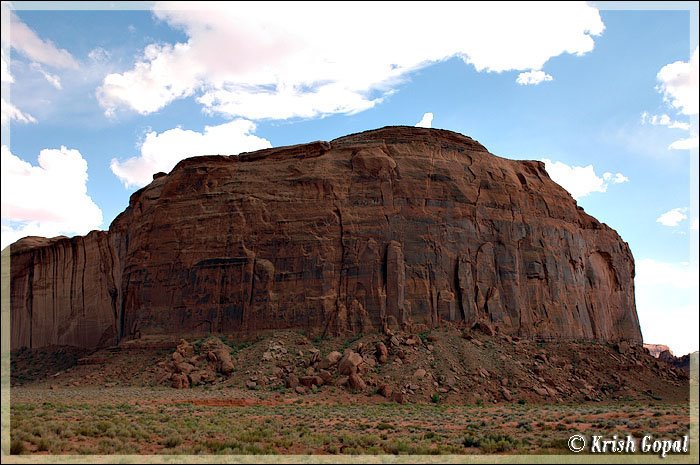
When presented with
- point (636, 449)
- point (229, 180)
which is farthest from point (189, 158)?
point (636, 449)

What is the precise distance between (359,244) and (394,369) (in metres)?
9.93

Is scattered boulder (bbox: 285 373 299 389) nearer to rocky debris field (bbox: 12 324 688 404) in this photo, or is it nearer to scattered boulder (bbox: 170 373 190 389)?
rocky debris field (bbox: 12 324 688 404)

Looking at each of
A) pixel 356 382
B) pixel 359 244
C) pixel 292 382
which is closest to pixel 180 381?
pixel 292 382

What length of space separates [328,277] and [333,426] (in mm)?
19486

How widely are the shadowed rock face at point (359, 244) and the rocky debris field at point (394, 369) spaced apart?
6.23 feet

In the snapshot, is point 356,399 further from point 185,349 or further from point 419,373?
point 185,349

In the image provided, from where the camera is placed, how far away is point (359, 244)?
42.5 m

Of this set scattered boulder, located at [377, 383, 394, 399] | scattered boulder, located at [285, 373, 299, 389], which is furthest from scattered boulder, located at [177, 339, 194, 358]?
scattered boulder, located at [377, 383, 394, 399]

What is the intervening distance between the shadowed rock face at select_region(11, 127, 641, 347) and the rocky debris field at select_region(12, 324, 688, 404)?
74.8 inches

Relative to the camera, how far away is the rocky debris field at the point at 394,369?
3462cm

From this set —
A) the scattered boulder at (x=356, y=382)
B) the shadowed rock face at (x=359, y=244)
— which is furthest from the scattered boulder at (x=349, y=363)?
the shadowed rock face at (x=359, y=244)

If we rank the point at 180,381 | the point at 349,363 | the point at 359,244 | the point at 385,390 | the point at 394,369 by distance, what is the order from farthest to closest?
the point at 359,244, the point at 180,381, the point at 394,369, the point at 349,363, the point at 385,390

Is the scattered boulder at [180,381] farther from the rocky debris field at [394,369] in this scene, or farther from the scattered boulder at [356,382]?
the scattered boulder at [356,382]

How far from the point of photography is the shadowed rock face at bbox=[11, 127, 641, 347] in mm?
41656
